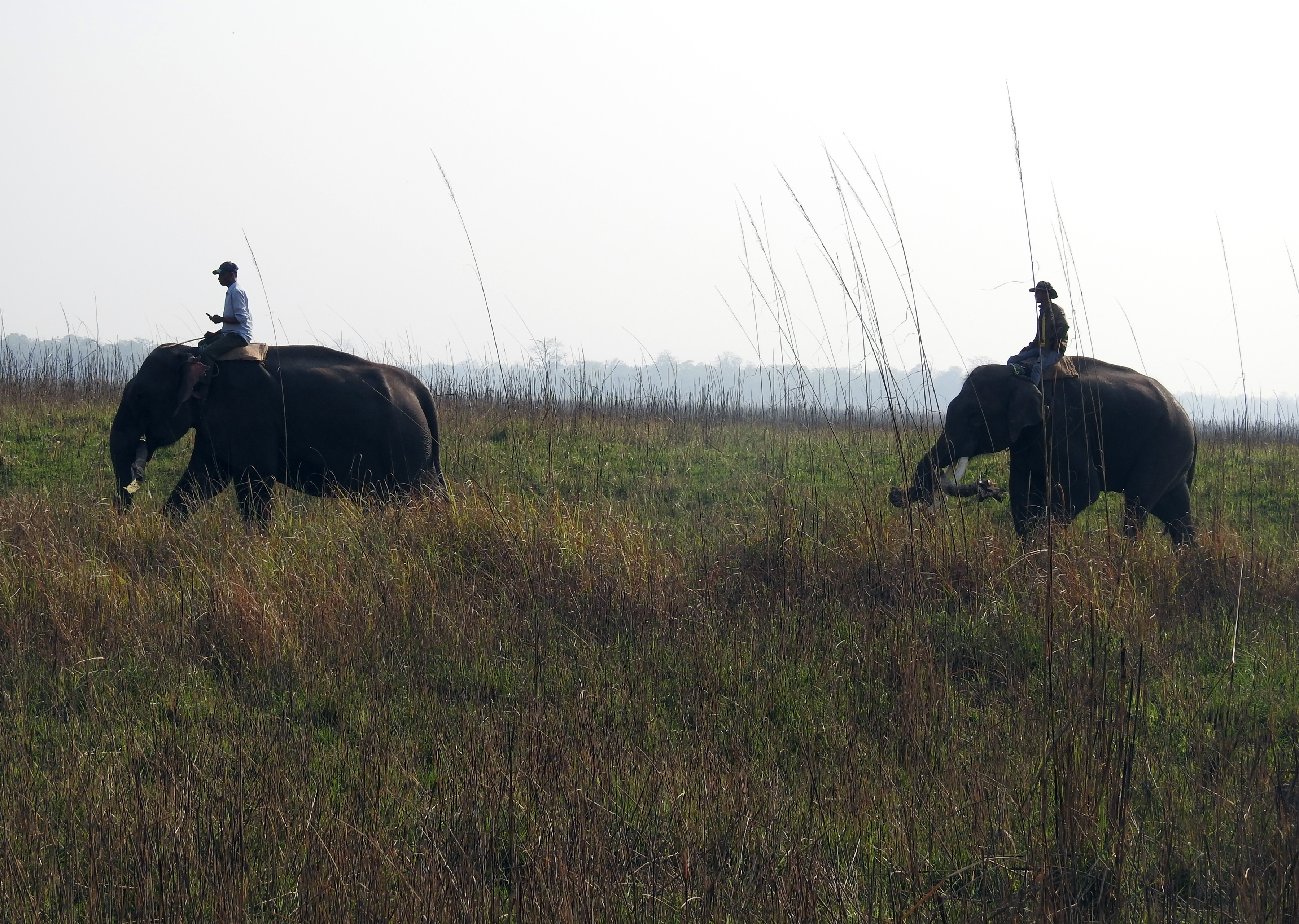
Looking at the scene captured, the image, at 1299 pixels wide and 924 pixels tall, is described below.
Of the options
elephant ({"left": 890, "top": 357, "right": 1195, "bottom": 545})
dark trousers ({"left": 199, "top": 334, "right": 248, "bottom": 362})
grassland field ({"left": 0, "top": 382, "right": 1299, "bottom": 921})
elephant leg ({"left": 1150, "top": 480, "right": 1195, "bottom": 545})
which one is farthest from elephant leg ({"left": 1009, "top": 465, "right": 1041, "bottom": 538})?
dark trousers ({"left": 199, "top": 334, "right": 248, "bottom": 362})

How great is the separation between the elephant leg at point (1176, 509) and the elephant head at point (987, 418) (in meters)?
1.42

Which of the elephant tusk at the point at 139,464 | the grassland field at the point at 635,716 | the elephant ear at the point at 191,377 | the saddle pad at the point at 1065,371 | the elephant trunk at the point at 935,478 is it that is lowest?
the grassland field at the point at 635,716

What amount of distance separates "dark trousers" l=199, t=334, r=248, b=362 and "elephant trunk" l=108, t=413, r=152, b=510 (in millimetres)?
832

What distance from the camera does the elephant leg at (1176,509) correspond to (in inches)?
330

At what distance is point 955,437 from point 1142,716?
4.64 m

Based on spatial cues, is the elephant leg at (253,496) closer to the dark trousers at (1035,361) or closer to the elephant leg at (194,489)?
the elephant leg at (194,489)

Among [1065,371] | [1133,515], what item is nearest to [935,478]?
[1065,371]

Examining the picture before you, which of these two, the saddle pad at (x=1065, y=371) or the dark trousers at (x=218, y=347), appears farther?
the dark trousers at (x=218, y=347)

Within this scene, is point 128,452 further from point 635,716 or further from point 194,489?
point 635,716

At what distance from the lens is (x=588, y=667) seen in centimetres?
430

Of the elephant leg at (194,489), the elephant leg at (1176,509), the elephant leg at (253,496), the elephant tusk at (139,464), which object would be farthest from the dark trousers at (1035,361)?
the elephant tusk at (139,464)

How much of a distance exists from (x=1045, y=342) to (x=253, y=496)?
5.62 m

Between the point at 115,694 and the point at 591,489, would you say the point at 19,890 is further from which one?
the point at 591,489

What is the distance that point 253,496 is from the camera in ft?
25.8
